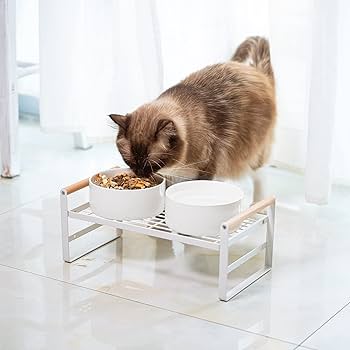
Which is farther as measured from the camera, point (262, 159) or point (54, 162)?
point (54, 162)

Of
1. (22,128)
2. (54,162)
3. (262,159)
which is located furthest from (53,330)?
(22,128)

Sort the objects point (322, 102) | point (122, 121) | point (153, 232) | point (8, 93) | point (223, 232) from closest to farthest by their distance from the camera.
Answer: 1. point (223, 232)
2. point (153, 232)
3. point (122, 121)
4. point (322, 102)
5. point (8, 93)

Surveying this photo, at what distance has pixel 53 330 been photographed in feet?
5.17

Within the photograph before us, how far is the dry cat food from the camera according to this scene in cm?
182

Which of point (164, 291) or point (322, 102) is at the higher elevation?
point (322, 102)

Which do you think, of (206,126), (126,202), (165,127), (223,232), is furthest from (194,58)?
(223,232)

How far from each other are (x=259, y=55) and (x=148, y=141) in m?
0.55

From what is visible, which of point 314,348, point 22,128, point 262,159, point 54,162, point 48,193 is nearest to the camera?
point 314,348

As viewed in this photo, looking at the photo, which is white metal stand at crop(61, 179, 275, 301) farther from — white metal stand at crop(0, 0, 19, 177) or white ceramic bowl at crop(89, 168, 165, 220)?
white metal stand at crop(0, 0, 19, 177)

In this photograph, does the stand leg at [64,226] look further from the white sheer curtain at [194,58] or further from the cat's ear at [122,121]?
the white sheer curtain at [194,58]

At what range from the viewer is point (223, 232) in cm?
165

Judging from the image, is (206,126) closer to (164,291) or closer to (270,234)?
(270,234)

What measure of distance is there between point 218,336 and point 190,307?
127 mm

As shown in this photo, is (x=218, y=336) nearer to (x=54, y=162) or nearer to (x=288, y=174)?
(x=288, y=174)
